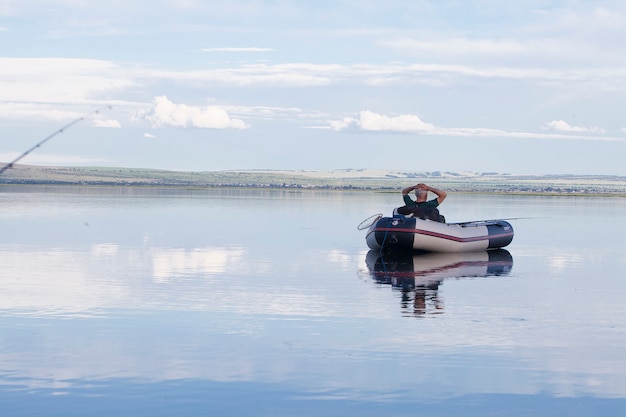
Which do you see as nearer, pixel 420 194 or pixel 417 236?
pixel 417 236

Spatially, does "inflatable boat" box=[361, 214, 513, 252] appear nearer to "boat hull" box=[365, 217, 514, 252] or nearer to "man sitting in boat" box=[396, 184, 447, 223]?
"boat hull" box=[365, 217, 514, 252]

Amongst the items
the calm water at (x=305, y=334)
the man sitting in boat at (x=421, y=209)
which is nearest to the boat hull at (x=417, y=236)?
the man sitting in boat at (x=421, y=209)

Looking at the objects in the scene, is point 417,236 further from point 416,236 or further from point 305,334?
point 305,334

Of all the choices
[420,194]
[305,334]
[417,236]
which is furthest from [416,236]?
[305,334]

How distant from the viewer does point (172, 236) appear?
3756cm

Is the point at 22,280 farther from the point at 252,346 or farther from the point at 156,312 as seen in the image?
the point at 252,346

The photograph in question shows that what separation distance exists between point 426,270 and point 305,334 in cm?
1182

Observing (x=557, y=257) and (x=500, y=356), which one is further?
(x=557, y=257)

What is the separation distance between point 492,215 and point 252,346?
53.6 m

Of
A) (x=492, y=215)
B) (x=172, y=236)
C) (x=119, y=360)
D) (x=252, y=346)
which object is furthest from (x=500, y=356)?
(x=492, y=215)

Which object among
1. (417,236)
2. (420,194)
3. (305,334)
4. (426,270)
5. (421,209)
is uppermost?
(420,194)

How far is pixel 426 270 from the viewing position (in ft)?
87.5

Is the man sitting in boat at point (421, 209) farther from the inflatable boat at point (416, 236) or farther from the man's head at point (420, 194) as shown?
the inflatable boat at point (416, 236)

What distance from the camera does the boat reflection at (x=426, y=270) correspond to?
19.8m
